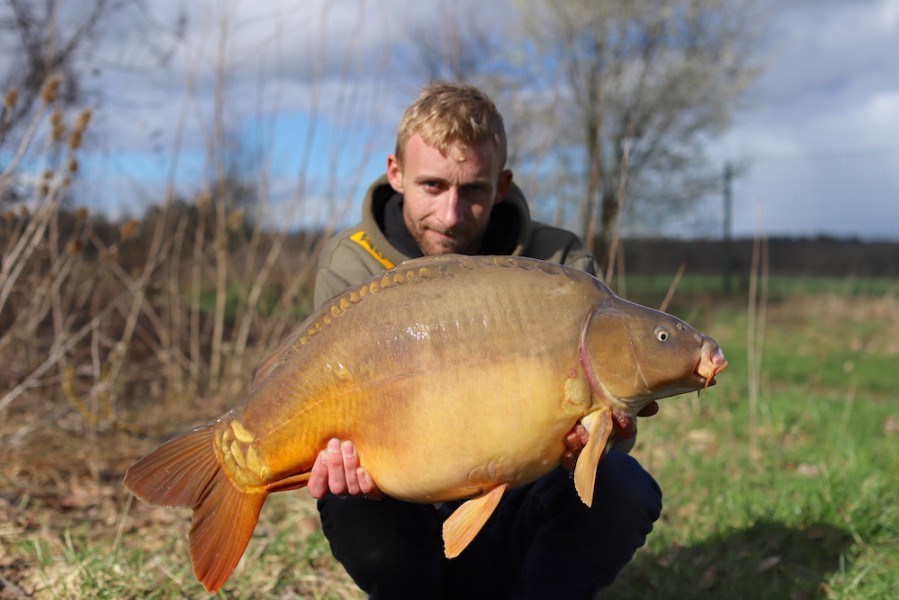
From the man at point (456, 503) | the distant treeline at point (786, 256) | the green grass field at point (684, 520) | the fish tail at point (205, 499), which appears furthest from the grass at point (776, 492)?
the distant treeline at point (786, 256)

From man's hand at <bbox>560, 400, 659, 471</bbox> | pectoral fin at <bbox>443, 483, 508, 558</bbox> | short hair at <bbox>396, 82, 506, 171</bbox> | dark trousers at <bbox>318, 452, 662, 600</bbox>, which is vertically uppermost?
short hair at <bbox>396, 82, 506, 171</bbox>

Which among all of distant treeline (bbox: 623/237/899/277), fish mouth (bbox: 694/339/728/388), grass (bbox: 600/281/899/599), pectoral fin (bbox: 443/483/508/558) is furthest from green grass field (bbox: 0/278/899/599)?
distant treeline (bbox: 623/237/899/277)

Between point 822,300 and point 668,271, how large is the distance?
2.11 metres

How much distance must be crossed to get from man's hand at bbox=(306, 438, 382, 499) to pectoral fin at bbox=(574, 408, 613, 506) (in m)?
0.40

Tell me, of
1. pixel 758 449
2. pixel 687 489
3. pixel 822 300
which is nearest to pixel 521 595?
pixel 687 489

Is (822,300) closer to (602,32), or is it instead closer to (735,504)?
(602,32)

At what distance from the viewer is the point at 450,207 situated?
2.00 meters

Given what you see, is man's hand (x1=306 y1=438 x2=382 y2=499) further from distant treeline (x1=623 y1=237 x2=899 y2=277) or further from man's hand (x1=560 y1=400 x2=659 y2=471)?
distant treeline (x1=623 y1=237 x2=899 y2=277)

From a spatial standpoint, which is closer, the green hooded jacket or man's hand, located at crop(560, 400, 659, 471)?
man's hand, located at crop(560, 400, 659, 471)

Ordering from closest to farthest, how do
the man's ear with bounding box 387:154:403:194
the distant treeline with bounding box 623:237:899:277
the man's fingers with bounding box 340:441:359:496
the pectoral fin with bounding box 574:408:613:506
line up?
1. the pectoral fin with bounding box 574:408:613:506
2. the man's fingers with bounding box 340:441:359:496
3. the man's ear with bounding box 387:154:403:194
4. the distant treeline with bounding box 623:237:899:277

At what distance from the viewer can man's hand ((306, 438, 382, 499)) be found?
61.7 inches

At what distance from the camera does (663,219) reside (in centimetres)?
1241

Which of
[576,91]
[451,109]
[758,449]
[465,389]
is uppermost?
[576,91]

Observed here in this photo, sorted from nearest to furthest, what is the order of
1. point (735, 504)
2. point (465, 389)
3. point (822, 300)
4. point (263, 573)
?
point (465, 389), point (263, 573), point (735, 504), point (822, 300)
